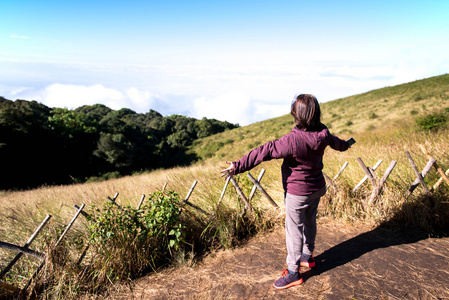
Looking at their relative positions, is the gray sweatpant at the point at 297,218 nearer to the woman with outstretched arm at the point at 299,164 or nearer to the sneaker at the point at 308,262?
the woman with outstretched arm at the point at 299,164

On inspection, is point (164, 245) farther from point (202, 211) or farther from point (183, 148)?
point (183, 148)

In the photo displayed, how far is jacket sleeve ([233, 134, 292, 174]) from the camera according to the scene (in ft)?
7.84

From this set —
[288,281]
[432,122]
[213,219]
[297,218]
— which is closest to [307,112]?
[297,218]

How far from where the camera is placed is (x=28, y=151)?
2700 centimetres

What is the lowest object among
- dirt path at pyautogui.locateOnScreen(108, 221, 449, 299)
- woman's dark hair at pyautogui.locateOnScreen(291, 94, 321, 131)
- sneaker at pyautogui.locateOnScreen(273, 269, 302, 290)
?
dirt path at pyautogui.locateOnScreen(108, 221, 449, 299)

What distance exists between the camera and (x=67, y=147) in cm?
3247

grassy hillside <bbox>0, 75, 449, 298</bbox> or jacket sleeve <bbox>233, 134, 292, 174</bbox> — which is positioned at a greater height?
jacket sleeve <bbox>233, 134, 292, 174</bbox>

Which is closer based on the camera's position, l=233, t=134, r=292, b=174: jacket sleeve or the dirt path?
l=233, t=134, r=292, b=174: jacket sleeve

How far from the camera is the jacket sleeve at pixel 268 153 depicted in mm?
2389

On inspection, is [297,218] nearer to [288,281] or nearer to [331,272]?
[288,281]

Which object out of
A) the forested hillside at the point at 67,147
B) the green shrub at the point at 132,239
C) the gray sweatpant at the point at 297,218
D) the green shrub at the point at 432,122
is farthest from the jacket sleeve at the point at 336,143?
the forested hillside at the point at 67,147

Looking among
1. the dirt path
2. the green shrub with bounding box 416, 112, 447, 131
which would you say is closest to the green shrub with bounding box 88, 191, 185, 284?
the dirt path

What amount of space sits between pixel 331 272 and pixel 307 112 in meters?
2.00

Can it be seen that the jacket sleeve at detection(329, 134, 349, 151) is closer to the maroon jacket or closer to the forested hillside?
the maroon jacket
